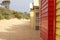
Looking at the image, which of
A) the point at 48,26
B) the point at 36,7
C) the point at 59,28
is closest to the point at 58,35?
the point at 59,28

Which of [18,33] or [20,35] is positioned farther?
[18,33]

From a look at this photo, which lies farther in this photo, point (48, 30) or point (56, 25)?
point (48, 30)

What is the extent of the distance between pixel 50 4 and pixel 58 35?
2537mm

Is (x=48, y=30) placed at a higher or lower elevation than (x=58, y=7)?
lower

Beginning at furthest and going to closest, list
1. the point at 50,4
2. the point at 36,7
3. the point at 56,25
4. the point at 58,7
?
the point at 36,7, the point at 50,4, the point at 56,25, the point at 58,7

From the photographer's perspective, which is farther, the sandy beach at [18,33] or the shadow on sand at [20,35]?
the sandy beach at [18,33]

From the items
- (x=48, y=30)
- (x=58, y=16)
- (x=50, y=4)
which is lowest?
(x=48, y=30)

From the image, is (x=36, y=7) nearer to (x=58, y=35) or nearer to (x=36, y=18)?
(x=36, y=18)

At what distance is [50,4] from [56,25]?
7.34ft

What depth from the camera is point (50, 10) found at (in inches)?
287

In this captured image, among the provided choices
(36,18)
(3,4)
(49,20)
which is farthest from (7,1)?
(49,20)

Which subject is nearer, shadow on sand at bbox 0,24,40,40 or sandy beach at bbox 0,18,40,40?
shadow on sand at bbox 0,24,40,40

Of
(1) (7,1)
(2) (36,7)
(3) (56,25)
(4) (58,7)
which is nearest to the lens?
(4) (58,7)

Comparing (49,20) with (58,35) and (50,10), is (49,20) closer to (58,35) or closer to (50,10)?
(50,10)
